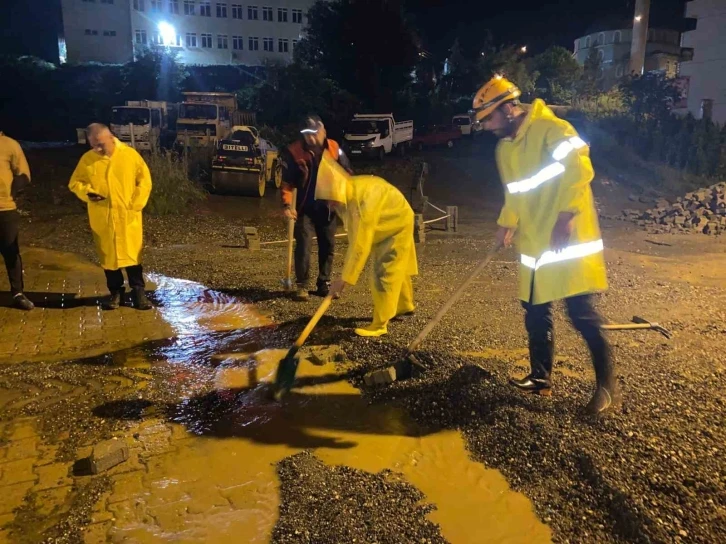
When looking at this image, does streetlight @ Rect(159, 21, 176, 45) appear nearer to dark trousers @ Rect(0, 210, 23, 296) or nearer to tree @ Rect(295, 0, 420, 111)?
tree @ Rect(295, 0, 420, 111)

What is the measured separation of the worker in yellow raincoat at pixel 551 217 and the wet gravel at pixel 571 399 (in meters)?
0.39

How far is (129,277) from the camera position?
5.95m

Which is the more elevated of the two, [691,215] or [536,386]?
[691,215]

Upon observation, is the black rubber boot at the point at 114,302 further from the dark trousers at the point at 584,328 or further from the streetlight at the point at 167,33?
the streetlight at the point at 167,33

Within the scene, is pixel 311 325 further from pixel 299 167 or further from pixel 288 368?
pixel 299 167

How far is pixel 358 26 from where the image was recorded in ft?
97.0

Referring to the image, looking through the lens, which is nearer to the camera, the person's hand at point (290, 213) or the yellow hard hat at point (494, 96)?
the yellow hard hat at point (494, 96)

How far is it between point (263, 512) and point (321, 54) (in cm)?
3050

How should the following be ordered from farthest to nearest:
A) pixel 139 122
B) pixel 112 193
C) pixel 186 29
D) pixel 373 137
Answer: pixel 186 29, pixel 373 137, pixel 139 122, pixel 112 193

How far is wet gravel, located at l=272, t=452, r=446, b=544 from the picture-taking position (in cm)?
271

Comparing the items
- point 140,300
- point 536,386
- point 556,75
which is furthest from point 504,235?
point 556,75

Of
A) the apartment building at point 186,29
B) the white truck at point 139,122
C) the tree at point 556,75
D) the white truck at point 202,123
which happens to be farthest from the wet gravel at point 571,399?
the apartment building at point 186,29

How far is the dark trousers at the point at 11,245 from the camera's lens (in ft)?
18.6

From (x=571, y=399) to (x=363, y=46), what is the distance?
1143 inches
